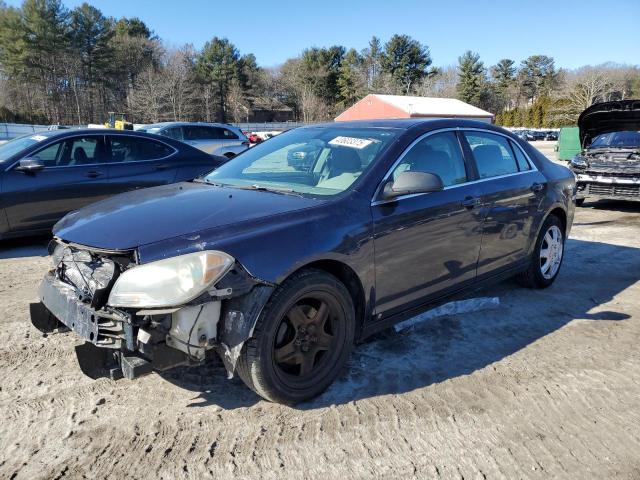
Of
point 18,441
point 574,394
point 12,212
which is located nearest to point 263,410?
point 18,441

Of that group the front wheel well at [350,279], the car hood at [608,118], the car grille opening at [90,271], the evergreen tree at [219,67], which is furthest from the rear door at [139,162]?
the evergreen tree at [219,67]

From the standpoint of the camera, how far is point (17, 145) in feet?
21.9

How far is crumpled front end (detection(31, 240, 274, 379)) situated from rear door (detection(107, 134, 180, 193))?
4.68m

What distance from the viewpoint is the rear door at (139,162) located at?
7.01 meters

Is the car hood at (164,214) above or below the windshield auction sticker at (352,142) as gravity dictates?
below

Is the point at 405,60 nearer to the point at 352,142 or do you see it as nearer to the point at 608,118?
the point at 608,118

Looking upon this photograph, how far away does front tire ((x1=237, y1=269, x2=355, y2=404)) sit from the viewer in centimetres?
263

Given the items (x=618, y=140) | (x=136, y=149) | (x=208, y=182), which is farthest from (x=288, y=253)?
(x=618, y=140)

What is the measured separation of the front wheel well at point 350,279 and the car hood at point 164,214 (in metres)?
0.37

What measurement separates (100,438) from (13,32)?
210 feet

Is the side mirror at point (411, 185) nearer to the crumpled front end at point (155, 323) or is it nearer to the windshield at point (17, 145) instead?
the crumpled front end at point (155, 323)

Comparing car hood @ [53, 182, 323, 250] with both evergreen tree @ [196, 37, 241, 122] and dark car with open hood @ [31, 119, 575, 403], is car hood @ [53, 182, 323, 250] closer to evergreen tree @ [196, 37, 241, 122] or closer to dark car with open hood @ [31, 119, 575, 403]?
dark car with open hood @ [31, 119, 575, 403]

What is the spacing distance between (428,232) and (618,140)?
940cm

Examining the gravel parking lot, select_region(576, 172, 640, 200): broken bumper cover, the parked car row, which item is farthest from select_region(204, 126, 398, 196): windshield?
the parked car row
